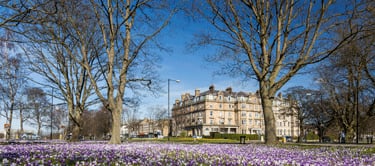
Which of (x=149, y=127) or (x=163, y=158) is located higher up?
(x=163, y=158)

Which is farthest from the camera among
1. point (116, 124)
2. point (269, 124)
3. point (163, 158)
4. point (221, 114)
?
point (221, 114)

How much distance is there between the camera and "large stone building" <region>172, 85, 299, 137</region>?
101 metres

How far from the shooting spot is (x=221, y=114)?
104 meters

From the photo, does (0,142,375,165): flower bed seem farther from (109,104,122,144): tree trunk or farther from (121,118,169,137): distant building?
(121,118,169,137): distant building

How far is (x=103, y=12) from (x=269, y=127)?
40.5 feet

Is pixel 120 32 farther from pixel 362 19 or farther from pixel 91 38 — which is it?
pixel 362 19

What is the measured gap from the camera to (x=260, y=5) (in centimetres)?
1745

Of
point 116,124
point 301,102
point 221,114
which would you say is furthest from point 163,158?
point 221,114

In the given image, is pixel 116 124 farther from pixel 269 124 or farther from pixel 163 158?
pixel 163 158

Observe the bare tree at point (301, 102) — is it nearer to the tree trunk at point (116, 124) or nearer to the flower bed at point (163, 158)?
the tree trunk at point (116, 124)

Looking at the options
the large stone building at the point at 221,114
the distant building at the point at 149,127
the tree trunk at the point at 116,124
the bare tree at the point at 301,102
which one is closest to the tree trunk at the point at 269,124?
the tree trunk at the point at 116,124

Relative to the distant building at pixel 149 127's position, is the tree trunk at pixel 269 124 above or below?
above

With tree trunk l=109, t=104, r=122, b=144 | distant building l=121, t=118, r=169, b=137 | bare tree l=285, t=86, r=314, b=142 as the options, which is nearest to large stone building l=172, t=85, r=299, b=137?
distant building l=121, t=118, r=169, b=137

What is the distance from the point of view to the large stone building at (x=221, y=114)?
10056cm
